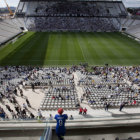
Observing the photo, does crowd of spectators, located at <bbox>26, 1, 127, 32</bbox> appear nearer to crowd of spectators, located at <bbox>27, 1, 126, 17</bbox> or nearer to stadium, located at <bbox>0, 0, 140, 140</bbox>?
crowd of spectators, located at <bbox>27, 1, 126, 17</bbox>

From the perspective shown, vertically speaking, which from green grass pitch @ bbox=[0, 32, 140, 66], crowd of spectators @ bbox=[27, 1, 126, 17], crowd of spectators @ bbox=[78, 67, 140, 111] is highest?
crowd of spectators @ bbox=[27, 1, 126, 17]

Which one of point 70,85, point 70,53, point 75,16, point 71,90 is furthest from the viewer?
point 75,16

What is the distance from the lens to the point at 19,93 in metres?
16.0

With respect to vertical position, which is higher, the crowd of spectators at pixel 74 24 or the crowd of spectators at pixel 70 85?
the crowd of spectators at pixel 74 24

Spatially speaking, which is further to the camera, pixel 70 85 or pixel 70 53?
pixel 70 53

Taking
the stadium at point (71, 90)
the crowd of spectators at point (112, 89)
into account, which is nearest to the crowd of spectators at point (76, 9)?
the stadium at point (71, 90)

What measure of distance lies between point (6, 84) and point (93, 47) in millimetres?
26248

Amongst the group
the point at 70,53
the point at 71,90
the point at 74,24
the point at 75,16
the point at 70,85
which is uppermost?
the point at 75,16

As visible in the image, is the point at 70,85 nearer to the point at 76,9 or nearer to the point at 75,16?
the point at 75,16

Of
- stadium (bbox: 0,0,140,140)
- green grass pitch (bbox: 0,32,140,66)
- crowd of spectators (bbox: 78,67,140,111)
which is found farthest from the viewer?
green grass pitch (bbox: 0,32,140,66)

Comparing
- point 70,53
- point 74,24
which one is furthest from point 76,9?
point 70,53

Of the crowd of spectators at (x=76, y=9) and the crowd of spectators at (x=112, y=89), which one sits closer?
the crowd of spectators at (x=112, y=89)

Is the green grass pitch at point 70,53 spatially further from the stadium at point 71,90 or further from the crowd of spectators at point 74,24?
the crowd of spectators at point 74,24

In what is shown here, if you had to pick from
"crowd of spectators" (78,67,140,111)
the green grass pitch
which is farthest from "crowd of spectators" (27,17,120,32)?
"crowd of spectators" (78,67,140,111)
